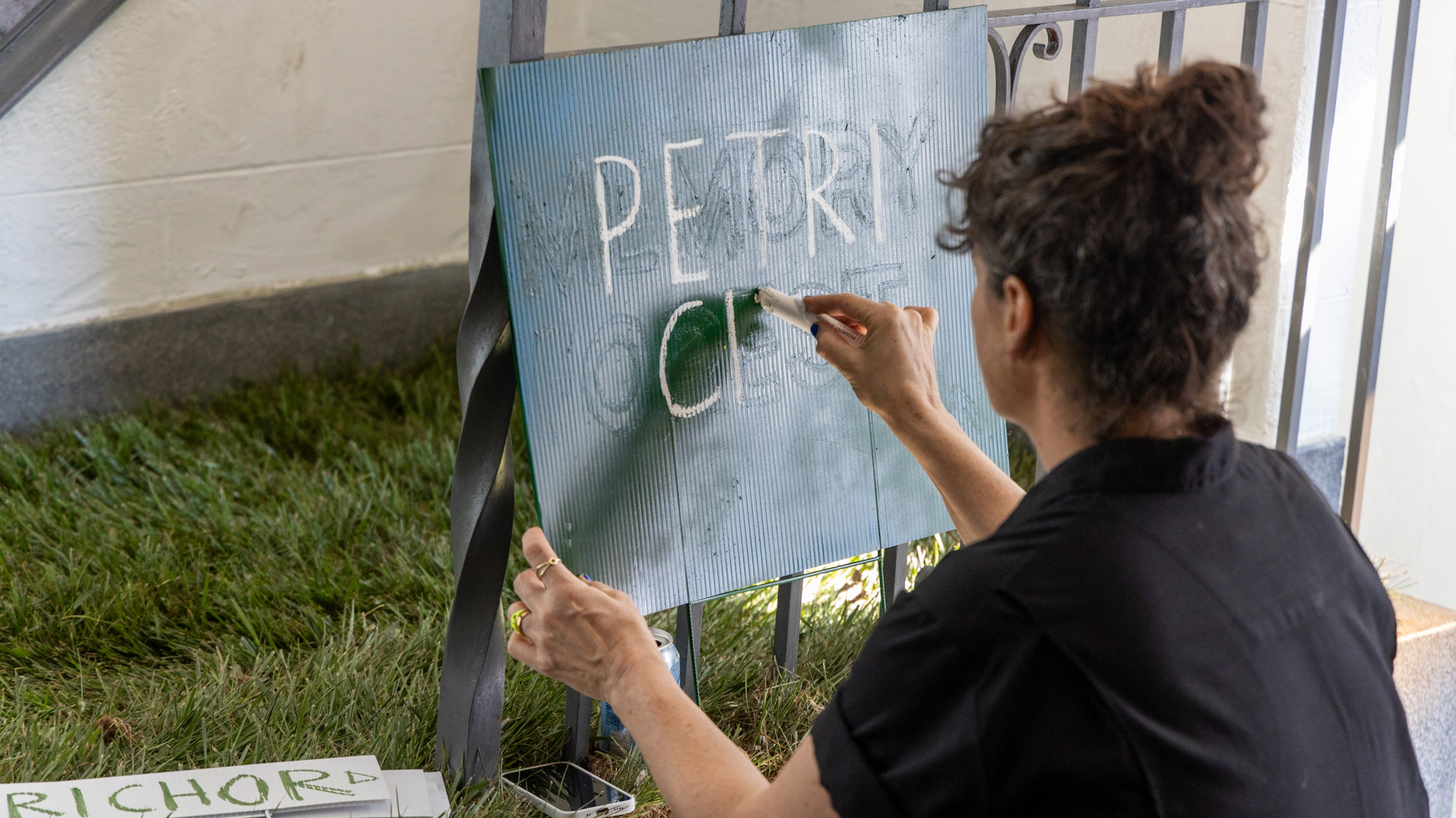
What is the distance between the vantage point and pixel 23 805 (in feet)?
5.17

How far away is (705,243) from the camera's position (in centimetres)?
167

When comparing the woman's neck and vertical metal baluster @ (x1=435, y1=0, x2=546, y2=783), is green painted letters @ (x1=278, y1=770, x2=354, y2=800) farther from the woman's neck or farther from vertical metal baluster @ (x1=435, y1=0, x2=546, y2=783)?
the woman's neck

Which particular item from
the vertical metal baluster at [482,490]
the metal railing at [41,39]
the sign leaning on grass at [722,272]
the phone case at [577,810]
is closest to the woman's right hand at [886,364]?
the sign leaning on grass at [722,272]

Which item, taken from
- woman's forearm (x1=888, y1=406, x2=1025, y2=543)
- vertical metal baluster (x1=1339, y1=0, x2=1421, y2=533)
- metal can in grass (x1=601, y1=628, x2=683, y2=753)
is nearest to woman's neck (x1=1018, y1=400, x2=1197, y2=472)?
woman's forearm (x1=888, y1=406, x2=1025, y2=543)

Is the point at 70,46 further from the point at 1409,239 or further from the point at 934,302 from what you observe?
the point at 1409,239

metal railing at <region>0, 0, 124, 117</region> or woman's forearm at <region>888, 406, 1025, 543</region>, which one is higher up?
metal railing at <region>0, 0, 124, 117</region>

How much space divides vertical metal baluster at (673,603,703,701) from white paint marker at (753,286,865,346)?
1.40 ft

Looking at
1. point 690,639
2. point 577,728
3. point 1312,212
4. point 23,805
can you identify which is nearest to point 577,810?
point 577,728

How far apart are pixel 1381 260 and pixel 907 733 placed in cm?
215

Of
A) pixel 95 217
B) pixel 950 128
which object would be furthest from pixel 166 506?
pixel 950 128

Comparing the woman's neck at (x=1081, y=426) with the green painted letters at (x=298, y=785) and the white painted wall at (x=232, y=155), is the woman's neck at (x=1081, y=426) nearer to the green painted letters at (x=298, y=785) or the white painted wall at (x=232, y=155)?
the green painted letters at (x=298, y=785)

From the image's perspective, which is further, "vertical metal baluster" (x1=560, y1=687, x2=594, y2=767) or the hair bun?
"vertical metal baluster" (x1=560, y1=687, x2=594, y2=767)

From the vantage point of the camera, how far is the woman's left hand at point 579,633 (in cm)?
141

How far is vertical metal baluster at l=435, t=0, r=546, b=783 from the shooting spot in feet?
4.98
